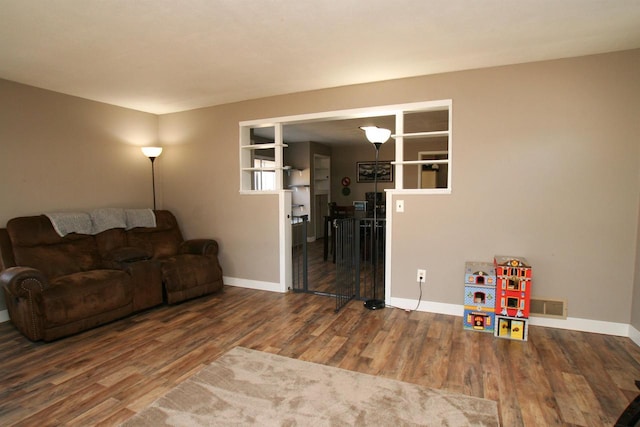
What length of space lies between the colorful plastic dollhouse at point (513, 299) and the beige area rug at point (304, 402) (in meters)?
1.04

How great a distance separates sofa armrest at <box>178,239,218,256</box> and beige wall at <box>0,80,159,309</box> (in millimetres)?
1036

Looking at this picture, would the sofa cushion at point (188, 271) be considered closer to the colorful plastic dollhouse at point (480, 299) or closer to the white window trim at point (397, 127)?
the white window trim at point (397, 127)

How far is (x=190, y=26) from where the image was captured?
2.29 meters

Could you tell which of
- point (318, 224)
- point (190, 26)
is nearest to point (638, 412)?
point (190, 26)

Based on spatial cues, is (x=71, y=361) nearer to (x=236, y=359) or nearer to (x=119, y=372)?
(x=119, y=372)

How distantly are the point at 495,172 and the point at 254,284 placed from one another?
2993mm

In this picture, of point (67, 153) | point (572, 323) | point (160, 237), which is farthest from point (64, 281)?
point (572, 323)

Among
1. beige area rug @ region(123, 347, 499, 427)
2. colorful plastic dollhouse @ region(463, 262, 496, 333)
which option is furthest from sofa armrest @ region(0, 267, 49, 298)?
colorful plastic dollhouse @ region(463, 262, 496, 333)

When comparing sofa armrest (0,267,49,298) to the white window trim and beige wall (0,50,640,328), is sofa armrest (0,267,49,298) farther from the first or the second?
the white window trim

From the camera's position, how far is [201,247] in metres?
4.16

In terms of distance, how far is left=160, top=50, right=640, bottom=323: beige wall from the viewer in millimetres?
2791

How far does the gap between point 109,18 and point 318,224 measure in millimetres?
6377

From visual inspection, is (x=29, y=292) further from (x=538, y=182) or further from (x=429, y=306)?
(x=538, y=182)

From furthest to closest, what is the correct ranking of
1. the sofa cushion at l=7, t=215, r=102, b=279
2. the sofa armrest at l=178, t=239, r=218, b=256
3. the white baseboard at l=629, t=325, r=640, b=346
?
1. the sofa armrest at l=178, t=239, r=218, b=256
2. the sofa cushion at l=7, t=215, r=102, b=279
3. the white baseboard at l=629, t=325, r=640, b=346
